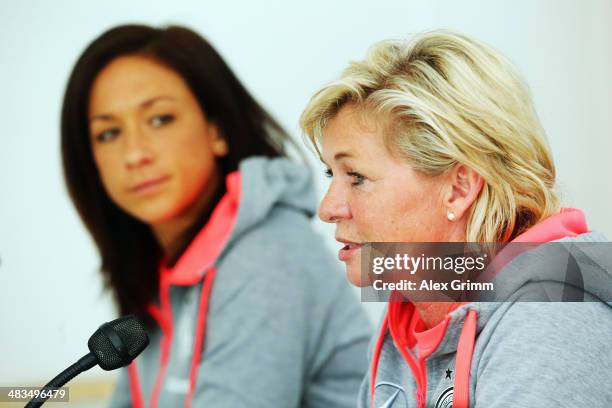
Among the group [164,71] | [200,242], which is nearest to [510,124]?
[200,242]

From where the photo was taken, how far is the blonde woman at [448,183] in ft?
3.10

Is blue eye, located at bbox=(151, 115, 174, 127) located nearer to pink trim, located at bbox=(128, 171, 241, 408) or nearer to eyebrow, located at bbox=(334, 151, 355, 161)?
pink trim, located at bbox=(128, 171, 241, 408)

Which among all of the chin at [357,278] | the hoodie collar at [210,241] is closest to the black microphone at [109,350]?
the chin at [357,278]

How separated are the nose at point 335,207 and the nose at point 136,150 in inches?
30.7

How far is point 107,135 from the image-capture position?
1841 mm

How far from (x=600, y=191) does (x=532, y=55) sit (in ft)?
1.24

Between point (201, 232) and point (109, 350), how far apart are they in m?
0.88

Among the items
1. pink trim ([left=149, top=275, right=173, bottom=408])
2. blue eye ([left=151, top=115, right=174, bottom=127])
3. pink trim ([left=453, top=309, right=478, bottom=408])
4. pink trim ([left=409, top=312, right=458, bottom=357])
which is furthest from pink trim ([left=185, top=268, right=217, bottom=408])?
pink trim ([left=453, top=309, right=478, bottom=408])

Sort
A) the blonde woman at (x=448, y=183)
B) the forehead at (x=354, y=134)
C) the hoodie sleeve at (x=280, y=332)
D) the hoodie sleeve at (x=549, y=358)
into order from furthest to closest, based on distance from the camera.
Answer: the hoodie sleeve at (x=280, y=332) < the forehead at (x=354, y=134) < the blonde woman at (x=448, y=183) < the hoodie sleeve at (x=549, y=358)

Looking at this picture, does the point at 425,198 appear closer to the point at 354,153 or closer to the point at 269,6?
the point at 354,153

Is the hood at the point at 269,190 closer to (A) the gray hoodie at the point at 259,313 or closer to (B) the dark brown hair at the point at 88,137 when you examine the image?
(A) the gray hoodie at the point at 259,313

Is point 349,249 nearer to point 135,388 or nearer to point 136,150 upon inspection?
point 136,150

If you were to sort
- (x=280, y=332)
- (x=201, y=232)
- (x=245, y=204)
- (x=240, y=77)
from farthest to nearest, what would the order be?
(x=240, y=77)
(x=201, y=232)
(x=245, y=204)
(x=280, y=332)

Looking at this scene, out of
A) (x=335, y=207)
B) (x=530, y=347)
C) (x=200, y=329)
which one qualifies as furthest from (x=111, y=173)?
(x=530, y=347)
